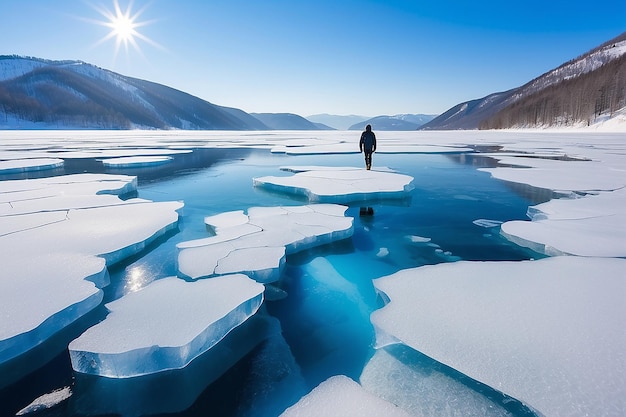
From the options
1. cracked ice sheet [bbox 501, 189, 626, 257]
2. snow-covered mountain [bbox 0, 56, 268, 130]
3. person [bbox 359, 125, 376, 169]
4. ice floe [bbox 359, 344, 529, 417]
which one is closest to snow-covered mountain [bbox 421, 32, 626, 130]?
person [bbox 359, 125, 376, 169]

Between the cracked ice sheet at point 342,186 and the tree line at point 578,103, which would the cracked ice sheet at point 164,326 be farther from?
the tree line at point 578,103

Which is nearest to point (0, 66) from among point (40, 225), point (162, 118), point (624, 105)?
point (162, 118)

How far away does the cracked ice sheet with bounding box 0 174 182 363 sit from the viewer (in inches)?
100

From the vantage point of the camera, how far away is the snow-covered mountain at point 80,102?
9771cm

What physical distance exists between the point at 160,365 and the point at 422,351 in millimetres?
1721

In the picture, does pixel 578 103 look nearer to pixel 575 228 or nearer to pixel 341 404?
pixel 575 228

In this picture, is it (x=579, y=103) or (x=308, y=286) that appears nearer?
(x=308, y=286)

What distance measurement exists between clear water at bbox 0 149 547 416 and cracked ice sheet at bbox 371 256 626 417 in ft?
1.43

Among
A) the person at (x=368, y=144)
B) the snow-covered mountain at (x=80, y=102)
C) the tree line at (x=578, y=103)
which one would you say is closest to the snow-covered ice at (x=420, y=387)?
the person at (x=368, y=144)

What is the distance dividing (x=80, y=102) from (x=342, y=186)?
139324 millimetres

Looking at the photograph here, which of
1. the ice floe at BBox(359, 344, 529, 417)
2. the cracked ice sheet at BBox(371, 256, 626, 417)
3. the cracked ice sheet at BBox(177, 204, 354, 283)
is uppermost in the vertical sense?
the cracked ice sheet at BBox(177, 204, 354, 283)

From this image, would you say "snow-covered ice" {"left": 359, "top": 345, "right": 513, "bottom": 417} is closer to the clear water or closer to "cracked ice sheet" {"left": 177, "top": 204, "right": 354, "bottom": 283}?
the clear water

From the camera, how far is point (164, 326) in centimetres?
241

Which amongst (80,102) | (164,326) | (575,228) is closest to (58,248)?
(164,326)
